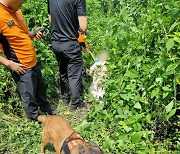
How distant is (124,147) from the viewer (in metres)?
3.58

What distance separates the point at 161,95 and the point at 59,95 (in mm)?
2518

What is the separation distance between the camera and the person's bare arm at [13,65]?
4.26 metres

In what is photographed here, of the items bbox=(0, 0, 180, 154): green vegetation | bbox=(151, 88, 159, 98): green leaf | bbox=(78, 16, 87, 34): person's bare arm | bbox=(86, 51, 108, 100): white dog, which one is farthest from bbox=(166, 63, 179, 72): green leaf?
bbox=(78, 16, 87, 34): person's bare arm

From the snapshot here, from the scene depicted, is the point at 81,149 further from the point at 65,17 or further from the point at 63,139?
the point at 65,17

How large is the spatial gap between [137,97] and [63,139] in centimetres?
105

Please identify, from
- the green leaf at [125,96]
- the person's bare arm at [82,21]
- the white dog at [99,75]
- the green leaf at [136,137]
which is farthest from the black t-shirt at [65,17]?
the green leaf at [136,137]

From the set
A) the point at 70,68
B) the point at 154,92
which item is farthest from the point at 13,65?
the point at 154,92

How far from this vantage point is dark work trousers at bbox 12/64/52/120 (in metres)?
4.55

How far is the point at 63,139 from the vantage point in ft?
13.2

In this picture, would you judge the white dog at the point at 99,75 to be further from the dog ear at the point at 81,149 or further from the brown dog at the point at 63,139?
the dog ear at the point at 81,149

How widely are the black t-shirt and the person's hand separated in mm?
870

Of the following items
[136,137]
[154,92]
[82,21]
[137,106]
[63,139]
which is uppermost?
[82,21]

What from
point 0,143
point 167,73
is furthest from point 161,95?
point 0,143

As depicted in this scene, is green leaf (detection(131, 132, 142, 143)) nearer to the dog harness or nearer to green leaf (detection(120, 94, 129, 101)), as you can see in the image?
green leaf (detection(120, 94, 129, 101))
